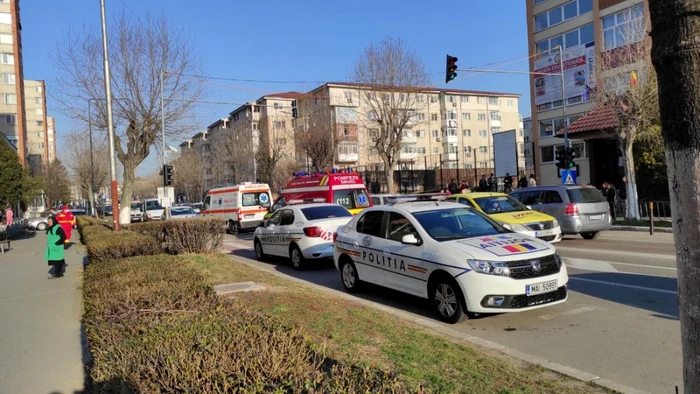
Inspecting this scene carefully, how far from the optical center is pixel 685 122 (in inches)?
89.9

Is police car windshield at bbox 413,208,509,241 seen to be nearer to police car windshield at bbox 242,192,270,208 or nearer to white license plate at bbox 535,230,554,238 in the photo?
white license plate at bbox 535,230,554,238

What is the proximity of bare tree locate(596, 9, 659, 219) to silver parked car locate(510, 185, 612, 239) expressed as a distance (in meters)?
5.68

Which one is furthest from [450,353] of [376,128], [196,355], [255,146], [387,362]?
[255,146]

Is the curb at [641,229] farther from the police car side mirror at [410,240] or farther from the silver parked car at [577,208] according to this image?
the police car side mirror at [410,240]

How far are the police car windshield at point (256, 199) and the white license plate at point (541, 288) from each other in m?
20.9

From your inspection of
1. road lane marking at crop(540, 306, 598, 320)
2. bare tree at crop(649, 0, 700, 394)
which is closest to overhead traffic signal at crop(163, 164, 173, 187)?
road lane marking at crop(540, 306, 598, 320)

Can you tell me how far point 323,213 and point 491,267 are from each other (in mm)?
6895

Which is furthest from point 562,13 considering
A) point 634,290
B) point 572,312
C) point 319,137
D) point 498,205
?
point 572,312

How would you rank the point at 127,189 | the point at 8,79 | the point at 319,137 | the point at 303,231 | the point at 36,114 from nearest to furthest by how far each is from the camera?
the point at 303,231 < the point at 127,189 < the point at 319,137 < the point at 8,79 < the point at 36,114

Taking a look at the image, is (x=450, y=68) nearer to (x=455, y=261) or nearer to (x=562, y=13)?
(x=455, y=261)

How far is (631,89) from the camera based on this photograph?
19.2 metres

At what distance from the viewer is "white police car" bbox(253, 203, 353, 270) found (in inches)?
480

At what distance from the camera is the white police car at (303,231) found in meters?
12.2

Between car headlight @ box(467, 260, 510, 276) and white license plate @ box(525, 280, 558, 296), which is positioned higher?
car headlight @ box(467, 260, 510, 276)
